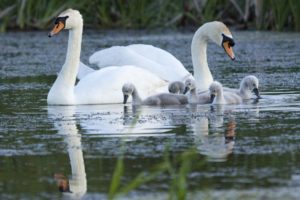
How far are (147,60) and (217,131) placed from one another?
4.42 meters

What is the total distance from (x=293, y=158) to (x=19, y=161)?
6.01ft

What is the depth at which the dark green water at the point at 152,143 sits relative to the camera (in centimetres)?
623

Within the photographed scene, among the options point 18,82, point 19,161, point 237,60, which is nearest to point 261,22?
point 237,60

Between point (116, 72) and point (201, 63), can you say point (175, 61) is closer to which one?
point (201, 63)

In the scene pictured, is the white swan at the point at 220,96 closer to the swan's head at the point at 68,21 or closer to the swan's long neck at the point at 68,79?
the swan's long neck at the point at 68,79

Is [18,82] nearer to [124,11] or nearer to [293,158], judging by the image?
[293,158]

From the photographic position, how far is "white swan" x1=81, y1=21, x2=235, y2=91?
12.2 meters

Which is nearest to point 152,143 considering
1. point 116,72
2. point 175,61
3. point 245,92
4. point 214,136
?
point 214,136

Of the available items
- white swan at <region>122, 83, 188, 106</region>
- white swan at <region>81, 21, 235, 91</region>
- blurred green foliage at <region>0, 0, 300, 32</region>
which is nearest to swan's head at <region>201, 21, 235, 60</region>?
white swan at <region>81, 21, 235, 91</region>

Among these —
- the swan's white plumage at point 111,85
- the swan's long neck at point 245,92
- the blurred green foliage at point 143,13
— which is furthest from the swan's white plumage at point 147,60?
the blurred green foliage at point 143,13

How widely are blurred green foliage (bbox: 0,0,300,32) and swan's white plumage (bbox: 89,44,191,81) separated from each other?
8.45 m

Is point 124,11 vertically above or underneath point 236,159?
above

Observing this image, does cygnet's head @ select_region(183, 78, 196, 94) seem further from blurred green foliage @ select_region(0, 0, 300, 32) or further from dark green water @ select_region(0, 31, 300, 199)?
blurred green foliage @ select_region(0, 0, 300, 32)

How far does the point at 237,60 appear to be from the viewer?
53.8 feet
